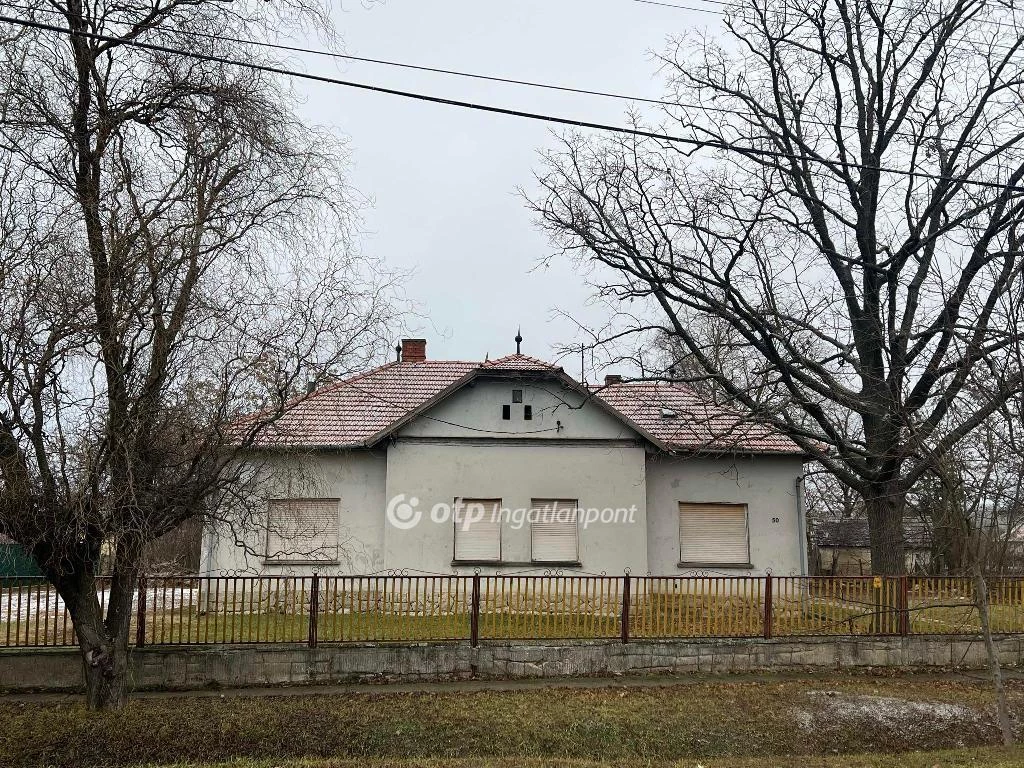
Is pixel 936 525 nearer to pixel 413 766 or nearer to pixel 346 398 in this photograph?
pixel 413 766

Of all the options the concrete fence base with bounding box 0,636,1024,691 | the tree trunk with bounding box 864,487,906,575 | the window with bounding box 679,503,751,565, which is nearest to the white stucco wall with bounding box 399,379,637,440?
the window with bounding box 679,503,751,565

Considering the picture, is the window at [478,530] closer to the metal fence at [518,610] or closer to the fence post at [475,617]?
the metal fence at [518,610]

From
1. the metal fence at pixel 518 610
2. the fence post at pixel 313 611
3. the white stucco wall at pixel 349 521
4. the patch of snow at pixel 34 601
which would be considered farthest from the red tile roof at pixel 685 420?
the patch of snow at pixel 34 601

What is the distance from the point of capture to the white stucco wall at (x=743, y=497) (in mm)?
18094

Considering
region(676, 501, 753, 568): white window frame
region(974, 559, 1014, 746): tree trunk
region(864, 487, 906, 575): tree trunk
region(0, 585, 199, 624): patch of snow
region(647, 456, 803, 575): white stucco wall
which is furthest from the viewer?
region(647, 456, 803, 575): white stucco wall

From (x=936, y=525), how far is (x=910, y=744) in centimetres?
240

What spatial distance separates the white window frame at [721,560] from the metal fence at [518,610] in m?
4.46

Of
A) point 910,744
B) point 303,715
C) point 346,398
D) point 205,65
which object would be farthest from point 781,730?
point 346,398

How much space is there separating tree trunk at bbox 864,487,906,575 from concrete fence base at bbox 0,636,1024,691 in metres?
2.68

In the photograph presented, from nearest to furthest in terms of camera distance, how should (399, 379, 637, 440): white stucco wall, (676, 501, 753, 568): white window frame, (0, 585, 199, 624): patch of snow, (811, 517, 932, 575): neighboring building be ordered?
1. (0, 585, 199, 624): patch of snow
2. (399, 379, 637, 440): white stucco wall
3. (676, 501, 753, 568): white window frame
4. (811, 517, 932, 575): neighboring building

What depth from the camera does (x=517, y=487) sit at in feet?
56.6

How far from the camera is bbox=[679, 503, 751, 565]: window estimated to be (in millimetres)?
18125

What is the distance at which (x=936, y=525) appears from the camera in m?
9.81

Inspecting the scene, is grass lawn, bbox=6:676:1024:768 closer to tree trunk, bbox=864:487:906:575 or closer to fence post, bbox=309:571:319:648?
fence post, bbox=309:571:319:648
